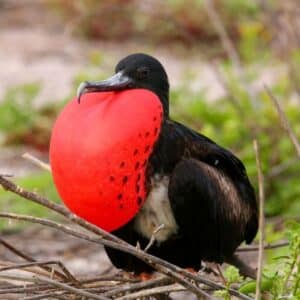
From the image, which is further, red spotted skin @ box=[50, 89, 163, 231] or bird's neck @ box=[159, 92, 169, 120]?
bird's neck @ box=[159, 92, 169, 120]

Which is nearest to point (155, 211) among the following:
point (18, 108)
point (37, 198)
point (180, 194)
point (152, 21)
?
point (180, 194)

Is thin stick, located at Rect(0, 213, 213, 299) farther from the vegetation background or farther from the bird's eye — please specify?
the bird's eye

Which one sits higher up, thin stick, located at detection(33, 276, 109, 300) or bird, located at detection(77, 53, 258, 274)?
bird, located at detection(77, 53, 258, 274)

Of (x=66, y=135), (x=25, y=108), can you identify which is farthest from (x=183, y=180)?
(x=25, y=108)

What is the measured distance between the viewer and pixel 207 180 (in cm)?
299

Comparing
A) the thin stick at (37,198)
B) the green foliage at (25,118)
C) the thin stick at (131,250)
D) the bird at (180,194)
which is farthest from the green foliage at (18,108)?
the thin stick at (37,198)

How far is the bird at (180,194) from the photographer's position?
9.54ft

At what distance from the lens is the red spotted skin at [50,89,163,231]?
2.69 m

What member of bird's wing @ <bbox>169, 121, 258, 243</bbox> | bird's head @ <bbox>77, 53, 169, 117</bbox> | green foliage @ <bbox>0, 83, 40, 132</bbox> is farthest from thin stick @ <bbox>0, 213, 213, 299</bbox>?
green foliage @ <bbox>0, 83, 40, 132</bbox>

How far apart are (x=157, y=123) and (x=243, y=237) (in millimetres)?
520

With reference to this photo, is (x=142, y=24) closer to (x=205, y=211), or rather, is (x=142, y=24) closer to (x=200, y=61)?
(x=200, y=61)

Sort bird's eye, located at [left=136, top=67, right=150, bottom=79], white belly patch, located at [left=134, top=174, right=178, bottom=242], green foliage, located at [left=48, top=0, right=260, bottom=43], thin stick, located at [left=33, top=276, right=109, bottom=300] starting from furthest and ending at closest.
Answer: green foliage, located at [left=48, top=0, right=260, bottom=43]
bird's eye, located at [left=136, top=67, right=150, bottom=79]
white belly patch, located at [left=134, top=174, right=178, bottom=242]
thin stick, located at [left=33, top=276, right=109, bottom=300]

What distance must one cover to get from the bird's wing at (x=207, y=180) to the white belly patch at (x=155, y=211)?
0.06ft

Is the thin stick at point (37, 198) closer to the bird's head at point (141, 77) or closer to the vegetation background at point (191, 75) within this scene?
the vegetation background at point (191, 75)
